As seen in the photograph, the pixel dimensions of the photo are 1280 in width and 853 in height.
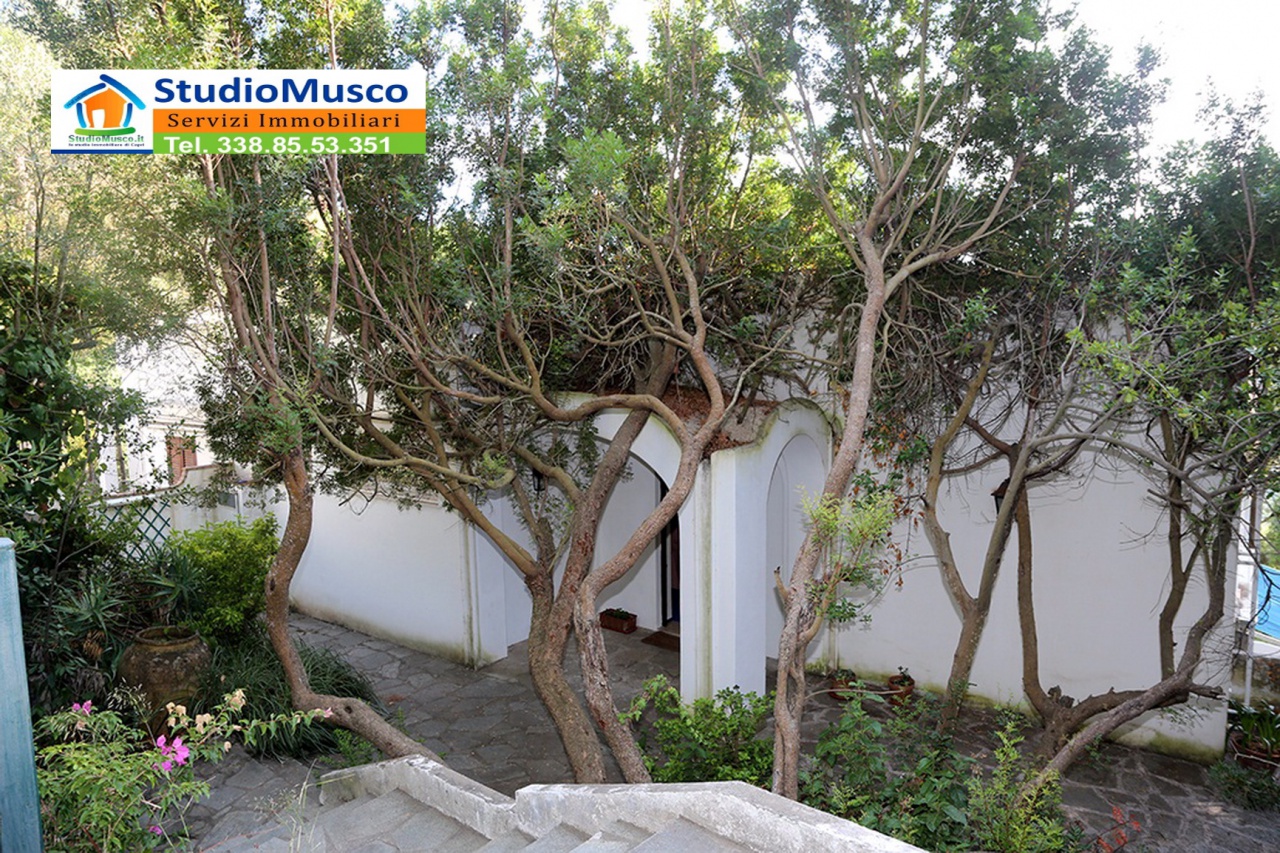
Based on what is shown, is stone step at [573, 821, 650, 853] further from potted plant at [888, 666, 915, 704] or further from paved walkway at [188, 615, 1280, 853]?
potted plant at [888, 666, 915, 704]

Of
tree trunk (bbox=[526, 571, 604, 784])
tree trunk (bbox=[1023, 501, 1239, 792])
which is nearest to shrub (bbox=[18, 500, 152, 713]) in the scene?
tree trunk (bbox=[526, 571, 604, 784])

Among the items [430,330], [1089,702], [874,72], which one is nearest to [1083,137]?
[874,72]

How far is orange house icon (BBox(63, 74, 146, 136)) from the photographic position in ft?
19.0

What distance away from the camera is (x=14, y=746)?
9.41 ft

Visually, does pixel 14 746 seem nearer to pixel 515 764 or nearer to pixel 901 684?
pixel 515 764

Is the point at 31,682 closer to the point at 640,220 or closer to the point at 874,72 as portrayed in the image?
the point at 640,220

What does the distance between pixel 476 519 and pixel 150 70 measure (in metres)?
4.27

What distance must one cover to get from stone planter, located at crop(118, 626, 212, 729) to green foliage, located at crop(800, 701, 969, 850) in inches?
215

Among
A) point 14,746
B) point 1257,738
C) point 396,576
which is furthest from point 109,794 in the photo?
point 1257,738

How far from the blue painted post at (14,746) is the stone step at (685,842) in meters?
2.34

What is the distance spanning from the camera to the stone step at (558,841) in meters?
3.84

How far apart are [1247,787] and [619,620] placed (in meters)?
7.43

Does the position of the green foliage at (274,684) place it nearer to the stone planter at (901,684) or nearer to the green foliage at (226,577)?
the green foliage at (226,577)

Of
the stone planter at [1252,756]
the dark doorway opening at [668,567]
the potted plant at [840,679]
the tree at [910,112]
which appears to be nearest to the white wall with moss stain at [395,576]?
the dark doorway opening at [668,567]
